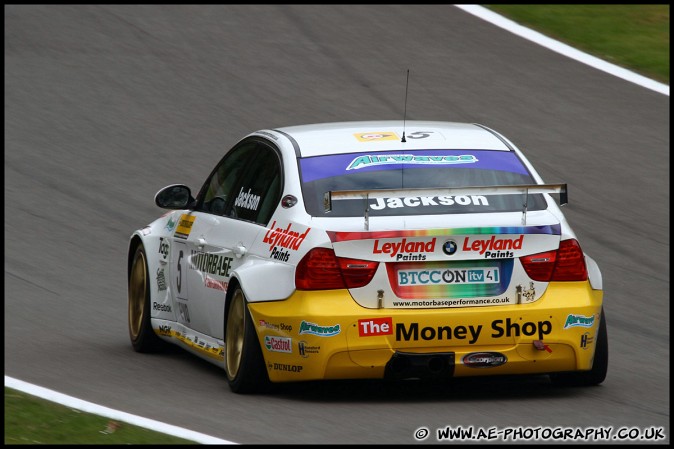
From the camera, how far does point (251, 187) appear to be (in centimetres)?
876

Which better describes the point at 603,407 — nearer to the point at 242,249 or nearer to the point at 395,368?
the point at 395,368

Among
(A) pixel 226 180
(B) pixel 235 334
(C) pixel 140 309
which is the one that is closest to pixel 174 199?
(A) pixel 226 180

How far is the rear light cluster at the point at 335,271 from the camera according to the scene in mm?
7594

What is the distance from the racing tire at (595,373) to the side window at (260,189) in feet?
6.12

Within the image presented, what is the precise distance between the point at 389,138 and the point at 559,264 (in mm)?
1365

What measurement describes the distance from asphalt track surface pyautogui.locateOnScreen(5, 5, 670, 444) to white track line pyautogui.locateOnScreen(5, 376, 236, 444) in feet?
0.39

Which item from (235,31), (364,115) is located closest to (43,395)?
(364,115)

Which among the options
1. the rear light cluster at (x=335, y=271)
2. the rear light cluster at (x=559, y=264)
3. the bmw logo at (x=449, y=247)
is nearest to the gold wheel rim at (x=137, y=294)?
the rear light cluster at (x=335, y=271)

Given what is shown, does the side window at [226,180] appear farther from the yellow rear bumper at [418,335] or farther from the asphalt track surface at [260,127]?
the yellow rear bumper at [418,335]

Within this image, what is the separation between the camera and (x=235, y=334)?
824 centimetres

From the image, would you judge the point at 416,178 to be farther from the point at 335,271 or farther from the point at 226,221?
the point at 226,221

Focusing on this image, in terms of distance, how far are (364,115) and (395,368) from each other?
9.85 meters

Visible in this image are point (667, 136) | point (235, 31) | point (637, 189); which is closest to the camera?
point (637, 189)

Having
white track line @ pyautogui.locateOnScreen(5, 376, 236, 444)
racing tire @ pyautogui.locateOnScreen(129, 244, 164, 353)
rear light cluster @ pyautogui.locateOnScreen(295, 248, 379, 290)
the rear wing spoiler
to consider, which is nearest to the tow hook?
the rear wing spoiler
